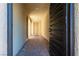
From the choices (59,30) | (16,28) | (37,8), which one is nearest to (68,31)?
(59,30)

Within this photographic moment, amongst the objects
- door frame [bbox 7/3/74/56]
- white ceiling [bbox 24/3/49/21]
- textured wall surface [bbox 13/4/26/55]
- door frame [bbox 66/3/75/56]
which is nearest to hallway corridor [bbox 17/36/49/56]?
textured wall surface [bbox 13/4/26/55]

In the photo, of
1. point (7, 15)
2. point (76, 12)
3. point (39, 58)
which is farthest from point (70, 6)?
point (7, 15)

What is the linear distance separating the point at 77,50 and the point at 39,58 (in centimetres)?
48

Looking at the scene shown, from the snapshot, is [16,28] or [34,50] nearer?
[16,28]

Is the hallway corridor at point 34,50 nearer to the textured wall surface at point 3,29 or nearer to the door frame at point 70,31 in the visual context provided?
the textured wall surface at point 3,29

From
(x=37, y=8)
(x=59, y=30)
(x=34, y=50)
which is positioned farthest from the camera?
(x=37, y=8)

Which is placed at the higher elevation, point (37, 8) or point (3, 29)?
point (37, 8)

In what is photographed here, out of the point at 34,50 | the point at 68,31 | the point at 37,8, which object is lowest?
the point at 34,50

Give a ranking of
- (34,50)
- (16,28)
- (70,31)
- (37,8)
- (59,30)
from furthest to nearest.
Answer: (37,8) < (34,50) < (16,28) < (59,30) < (70,31)

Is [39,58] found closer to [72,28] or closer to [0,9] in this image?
[72,28]

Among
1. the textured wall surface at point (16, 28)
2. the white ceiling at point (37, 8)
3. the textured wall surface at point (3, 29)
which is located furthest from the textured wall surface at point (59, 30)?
the white ceiling at point (37, 8)

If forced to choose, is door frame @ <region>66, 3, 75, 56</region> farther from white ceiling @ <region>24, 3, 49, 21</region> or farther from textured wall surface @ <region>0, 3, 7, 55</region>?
white ceiling @ <region>24, 3, 49, 21</region>

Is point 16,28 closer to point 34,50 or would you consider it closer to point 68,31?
point 34,50

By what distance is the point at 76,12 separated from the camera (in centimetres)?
151
